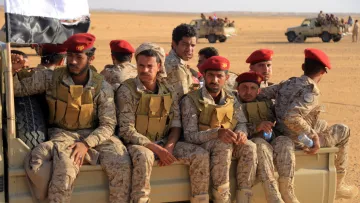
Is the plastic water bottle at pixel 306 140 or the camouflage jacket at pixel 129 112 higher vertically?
the camouflage jacket at pixel 129 112

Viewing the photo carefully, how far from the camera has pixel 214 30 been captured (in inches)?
1511

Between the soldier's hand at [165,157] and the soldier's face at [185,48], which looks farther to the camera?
the soldier's face at [185,48]

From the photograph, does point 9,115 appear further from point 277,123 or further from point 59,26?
point 277,123

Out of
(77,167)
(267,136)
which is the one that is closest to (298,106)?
(267,136)

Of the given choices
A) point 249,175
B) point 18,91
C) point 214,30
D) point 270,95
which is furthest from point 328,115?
point 214,30

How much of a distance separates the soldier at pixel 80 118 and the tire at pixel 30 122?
0.08m

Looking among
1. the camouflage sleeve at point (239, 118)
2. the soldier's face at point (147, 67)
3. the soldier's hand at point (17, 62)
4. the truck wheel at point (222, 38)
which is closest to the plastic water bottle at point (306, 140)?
the camouflage sleeve at point (239, 118)

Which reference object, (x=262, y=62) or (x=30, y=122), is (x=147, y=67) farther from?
(x=262, y=62)

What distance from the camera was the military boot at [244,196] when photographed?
518cm

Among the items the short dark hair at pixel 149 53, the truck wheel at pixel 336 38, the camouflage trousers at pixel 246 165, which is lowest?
the truck wheel at pixel 336 38

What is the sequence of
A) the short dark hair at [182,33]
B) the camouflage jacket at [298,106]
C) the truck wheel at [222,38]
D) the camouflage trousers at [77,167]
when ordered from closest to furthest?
the camouflage trousers at [77,167]
the camouflage jacket at [298,106]
the short dark hair at [182,33]
the truck wheel at [222,38]

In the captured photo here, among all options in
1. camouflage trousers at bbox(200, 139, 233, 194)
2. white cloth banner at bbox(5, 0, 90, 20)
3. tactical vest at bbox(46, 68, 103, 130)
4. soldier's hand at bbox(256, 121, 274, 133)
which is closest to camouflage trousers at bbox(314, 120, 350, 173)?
soldier's hand at bbox(256, 121, 274, 133)

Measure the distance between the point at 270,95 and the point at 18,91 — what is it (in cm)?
238

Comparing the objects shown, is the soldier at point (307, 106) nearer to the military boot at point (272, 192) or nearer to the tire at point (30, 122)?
the military boot at point (272, 192)
